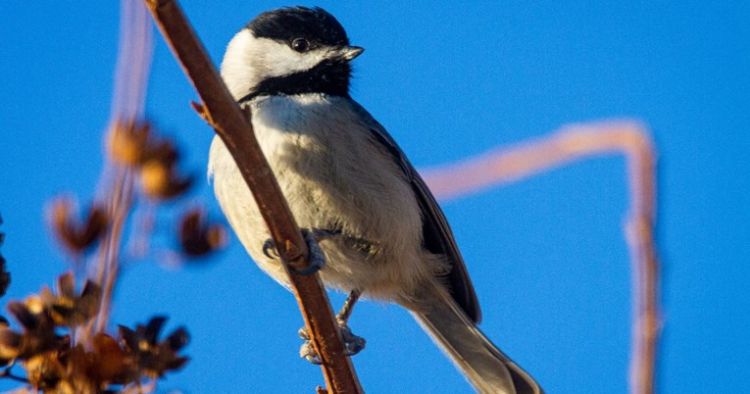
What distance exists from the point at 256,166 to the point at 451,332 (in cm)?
184

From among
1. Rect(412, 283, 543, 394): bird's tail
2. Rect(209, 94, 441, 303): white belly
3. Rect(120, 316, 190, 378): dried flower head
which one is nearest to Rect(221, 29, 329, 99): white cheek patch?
Rect(209, 94, 441, 303): white belly

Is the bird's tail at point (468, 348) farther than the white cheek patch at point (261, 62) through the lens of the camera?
No

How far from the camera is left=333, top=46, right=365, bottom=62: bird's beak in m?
3.55

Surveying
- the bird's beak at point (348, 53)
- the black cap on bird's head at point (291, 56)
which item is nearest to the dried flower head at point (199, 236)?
the black cap on bird's head at point (291, 56)

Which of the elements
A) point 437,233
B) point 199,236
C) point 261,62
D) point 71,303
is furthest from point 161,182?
point 261,62

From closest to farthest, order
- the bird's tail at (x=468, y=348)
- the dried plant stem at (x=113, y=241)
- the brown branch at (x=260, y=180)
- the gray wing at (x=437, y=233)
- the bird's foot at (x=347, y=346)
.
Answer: the dried plant stem at (x=113, y=241) → the brown branch at (x=260, y=180) → the bird's foot at (x=347, y=346) → the bird's tail at (x=468, y=348) → the gray wing at (x=437, y=233)

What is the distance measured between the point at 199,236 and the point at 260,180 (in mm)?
293

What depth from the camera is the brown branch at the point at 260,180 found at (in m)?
1.56

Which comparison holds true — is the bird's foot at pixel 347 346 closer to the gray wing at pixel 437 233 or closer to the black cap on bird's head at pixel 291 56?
the gray wing at pixel 437 233

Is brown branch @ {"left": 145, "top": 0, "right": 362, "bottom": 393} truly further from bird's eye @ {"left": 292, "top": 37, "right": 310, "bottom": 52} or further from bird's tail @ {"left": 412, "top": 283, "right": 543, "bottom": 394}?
bird's eye @ {"left": 292, "top": 37, "right": 310, "bottom": 52}

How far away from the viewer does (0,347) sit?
1.31 metres

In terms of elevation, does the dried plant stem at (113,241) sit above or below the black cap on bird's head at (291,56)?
below

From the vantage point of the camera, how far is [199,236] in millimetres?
1582

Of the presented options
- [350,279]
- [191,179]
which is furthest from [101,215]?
[350,279]
